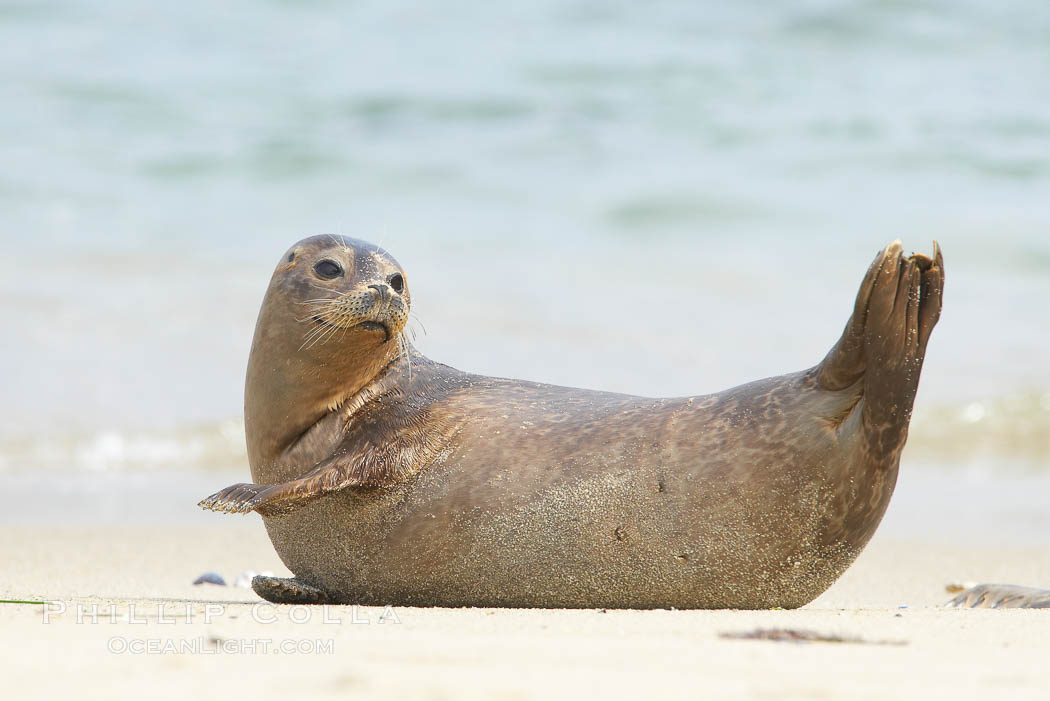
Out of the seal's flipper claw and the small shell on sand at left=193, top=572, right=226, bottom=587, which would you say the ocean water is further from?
the seal's flipper claw

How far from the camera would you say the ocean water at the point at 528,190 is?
10.2 m

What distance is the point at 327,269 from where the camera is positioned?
4.42 m

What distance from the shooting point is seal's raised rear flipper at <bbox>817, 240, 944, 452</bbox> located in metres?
3.76

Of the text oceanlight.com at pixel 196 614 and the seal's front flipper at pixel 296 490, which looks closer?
the text oceanlight.com at pixel 196 614

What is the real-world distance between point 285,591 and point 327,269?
1.09 meters

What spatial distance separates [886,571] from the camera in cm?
630

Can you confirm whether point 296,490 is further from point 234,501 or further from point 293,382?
point 293,382

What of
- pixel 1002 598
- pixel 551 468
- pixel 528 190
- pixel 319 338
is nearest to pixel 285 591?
pixel 319 338

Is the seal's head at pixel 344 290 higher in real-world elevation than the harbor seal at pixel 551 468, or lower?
higher

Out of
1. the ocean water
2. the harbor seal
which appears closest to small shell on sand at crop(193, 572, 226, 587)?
the harbor seal

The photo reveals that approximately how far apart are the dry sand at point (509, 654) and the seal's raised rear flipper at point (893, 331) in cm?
59

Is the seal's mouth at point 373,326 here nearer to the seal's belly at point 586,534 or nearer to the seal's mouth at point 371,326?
the seal's mouth at point 371,326

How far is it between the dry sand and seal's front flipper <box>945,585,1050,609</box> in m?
0.62

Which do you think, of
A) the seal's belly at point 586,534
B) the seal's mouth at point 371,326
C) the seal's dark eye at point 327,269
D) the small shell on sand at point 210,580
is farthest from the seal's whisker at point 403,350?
the small shell on sand at point 210,580
